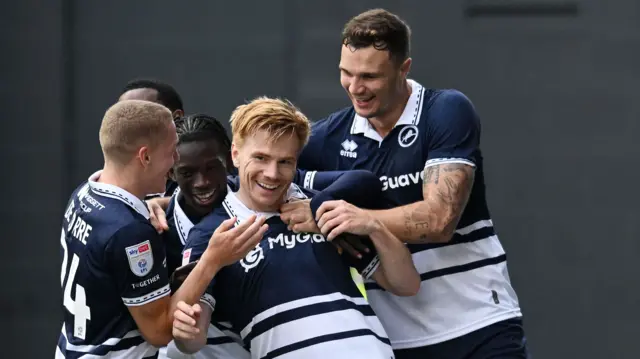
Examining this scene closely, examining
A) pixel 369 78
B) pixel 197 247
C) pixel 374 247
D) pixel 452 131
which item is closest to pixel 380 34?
pixel 369 78

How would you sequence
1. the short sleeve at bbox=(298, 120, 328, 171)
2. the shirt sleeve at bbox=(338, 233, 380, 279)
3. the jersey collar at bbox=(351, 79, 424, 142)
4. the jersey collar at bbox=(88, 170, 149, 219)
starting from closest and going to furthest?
the jersey collar at bbox=(88, 170, 149, 219), the shirt sleeve at bbox=(338, 233, 380, 279), the jersey collar at bbox=(351, 79, 424, 142), the short sleeve at bbox=(298, 120, 328, 171)

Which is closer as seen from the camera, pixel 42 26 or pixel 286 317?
pixel 286 317

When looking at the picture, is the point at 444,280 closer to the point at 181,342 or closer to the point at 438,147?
the point at 438,147

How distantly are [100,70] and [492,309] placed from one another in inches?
110

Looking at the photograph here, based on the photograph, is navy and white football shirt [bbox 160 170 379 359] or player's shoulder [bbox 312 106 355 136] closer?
navy and white football shirt [bbox 160 170 379 359]

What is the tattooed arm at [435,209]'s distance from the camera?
12.0ft

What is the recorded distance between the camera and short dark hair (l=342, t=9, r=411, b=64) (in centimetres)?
380

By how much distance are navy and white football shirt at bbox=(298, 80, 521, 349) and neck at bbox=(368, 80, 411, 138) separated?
0.05 feet

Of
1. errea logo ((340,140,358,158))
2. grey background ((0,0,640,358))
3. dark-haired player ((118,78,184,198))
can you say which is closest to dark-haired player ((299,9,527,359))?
errea logo ((340,140,358,158))

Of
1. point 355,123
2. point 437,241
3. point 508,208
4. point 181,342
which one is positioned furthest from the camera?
point 508,208

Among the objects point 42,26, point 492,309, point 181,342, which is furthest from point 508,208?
point 181,342

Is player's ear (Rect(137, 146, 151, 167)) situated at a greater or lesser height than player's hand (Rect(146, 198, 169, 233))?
greater

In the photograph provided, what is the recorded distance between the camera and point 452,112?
12.5ft

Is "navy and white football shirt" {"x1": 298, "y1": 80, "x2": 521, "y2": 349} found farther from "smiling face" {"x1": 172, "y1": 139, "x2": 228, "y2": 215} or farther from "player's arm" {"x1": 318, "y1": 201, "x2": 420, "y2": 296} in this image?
"smiling face" {"x1": 172, "y1": 139, "x2": 228, "y2": 215}
